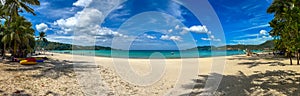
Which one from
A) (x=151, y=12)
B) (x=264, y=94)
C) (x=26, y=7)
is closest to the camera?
(x=264, y=94)

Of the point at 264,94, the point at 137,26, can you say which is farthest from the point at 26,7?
the point at 264,94

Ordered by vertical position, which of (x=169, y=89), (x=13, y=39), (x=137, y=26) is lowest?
(x=169, y=89)

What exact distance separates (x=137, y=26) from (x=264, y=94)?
17500 mm

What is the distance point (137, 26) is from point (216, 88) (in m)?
16.1

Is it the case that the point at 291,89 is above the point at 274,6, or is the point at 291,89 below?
below

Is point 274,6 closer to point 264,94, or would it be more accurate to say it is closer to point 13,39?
point 264,94

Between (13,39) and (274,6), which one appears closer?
(13,39)

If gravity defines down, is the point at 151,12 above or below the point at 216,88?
above

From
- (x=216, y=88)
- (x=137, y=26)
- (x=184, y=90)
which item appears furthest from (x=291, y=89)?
(x=137, y=26)

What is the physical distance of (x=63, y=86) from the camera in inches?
302

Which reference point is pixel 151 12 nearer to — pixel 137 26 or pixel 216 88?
pixel 137 26

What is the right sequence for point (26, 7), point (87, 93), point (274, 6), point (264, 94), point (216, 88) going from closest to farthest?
1. point (264, 94)
2. point (87, 93)
3. point (216, 88)
4. point (26, 7)
5. point (274, 6)

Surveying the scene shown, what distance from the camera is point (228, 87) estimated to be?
24.2 ft

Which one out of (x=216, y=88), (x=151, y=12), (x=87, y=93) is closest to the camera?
(x=87, y=93)
